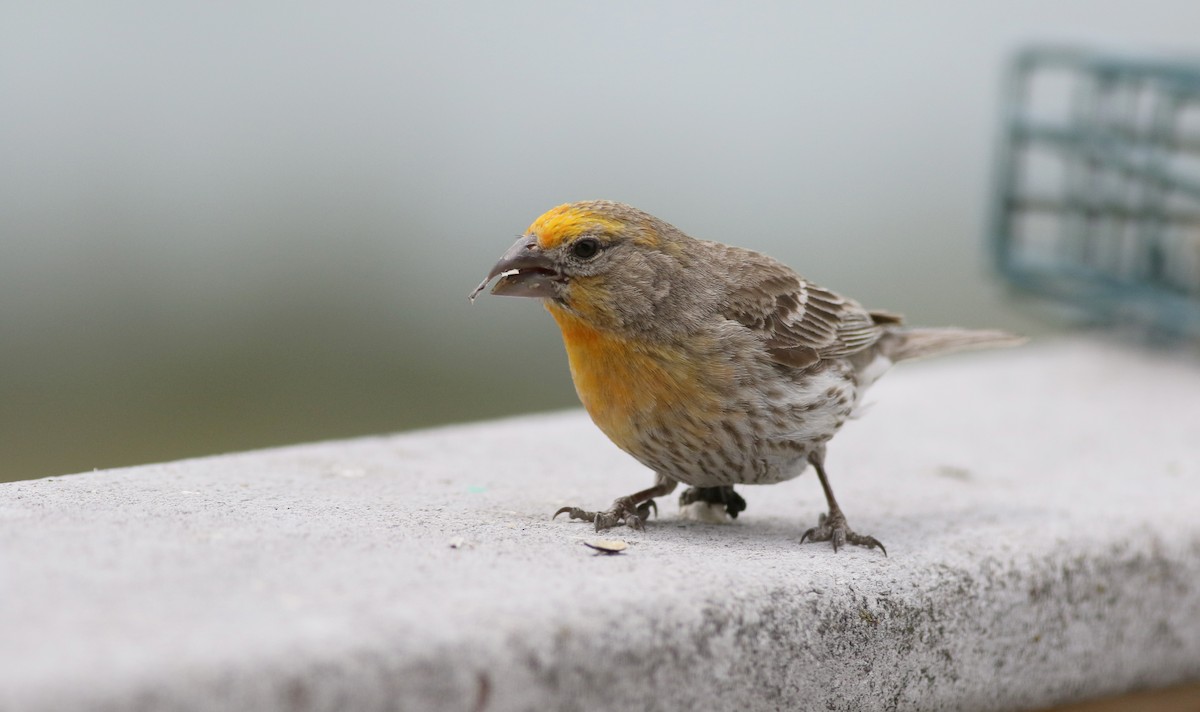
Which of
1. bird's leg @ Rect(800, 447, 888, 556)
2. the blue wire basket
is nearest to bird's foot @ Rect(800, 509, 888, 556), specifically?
bird's leg @ Rect(800, 447, 888, 556)

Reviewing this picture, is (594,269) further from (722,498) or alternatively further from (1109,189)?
(1109,189)

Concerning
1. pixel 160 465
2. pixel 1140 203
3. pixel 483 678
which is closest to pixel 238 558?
pixel 483 678

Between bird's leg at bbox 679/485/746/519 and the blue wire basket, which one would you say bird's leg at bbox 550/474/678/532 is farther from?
the blue wire basket

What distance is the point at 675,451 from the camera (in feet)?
11.0

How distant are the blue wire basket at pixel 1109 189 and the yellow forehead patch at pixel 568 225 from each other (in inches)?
110

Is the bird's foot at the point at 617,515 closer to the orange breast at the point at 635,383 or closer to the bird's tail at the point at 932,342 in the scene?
the orange breast at the point at 635,383

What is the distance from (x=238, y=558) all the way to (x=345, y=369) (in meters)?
6.30

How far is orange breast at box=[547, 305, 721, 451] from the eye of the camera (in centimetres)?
332

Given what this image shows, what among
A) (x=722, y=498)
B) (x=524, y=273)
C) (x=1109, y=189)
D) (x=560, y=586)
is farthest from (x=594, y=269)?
(x=1109, y=189)

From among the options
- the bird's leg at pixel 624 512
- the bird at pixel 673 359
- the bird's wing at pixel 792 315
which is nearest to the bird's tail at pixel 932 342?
the bird's wing at pixel 792 315

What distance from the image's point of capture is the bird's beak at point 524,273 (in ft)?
10.9

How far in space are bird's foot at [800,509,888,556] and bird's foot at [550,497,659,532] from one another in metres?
0.40

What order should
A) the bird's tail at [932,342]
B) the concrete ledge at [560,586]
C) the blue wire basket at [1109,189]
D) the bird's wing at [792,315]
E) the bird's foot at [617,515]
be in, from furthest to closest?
the blue wire basket at [1109,189] → the bird's tail at [932,342] → the bird's wing at [792,315] → the bird's foot at [617,515] → the concrete ledge at [560,586]

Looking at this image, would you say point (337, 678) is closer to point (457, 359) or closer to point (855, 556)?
point (855, 556)
